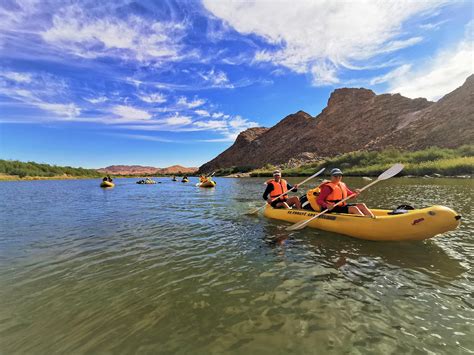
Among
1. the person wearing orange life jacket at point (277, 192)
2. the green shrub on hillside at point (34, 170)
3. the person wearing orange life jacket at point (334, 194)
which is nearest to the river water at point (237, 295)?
the person wearing orange life jacket at point (334, 194)

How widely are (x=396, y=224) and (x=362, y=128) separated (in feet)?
232

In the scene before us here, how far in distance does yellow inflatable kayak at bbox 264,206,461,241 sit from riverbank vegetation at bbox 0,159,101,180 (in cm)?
9026

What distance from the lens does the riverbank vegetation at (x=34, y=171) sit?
73.6 meters

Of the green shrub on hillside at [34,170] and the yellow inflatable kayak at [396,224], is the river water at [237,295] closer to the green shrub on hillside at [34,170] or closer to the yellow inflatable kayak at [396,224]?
the yellow inflatable kayak at [396,224]

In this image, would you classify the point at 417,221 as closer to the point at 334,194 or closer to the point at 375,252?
the point at 375,252

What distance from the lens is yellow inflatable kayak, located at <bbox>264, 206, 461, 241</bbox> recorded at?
7.04 m

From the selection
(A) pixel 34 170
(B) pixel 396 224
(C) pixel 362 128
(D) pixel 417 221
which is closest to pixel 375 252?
(B) pixel 396 224

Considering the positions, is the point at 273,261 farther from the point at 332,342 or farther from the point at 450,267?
the point at 450,267

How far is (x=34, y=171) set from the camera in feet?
267

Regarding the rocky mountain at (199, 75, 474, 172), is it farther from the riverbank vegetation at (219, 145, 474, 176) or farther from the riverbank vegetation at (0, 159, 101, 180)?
the riverbank vegetation at (0, 159, 101, 180)

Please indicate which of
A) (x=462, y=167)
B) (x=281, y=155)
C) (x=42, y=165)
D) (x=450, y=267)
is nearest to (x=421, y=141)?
(x=462, y=167)

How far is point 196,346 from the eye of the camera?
3.61m

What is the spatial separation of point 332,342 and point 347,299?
132cm

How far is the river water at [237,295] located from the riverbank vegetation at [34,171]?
84541mm
